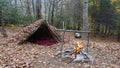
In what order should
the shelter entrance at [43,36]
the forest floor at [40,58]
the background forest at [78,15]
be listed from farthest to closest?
the background forest at [78,15] < the shelter entrance at [43,36] < the forest floor at [40,58]

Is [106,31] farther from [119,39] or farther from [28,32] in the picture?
[28,32]

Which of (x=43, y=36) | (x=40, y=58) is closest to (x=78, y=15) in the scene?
(x=43, y=36)

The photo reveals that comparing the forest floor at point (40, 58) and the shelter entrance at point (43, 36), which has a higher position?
the shelter entrance at point (43, 36)

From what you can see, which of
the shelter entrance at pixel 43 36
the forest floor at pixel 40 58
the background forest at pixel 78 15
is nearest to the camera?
the forest floor at pixel 40 58

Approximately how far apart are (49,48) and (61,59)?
2.04 m

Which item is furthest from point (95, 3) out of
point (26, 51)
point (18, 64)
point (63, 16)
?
point (18, 64)

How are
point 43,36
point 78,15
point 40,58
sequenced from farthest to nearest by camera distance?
point 78,15
point 43,36
point 40,58

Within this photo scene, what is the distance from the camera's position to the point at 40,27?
11.2 meters

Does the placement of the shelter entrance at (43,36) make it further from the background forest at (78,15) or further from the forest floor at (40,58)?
the background forest at (78,15)

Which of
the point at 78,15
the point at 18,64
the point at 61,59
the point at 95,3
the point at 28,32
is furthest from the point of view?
the point at 78,15

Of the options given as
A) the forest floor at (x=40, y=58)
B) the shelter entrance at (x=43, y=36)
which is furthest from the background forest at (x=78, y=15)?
the forest floor at (x=40, y=58)

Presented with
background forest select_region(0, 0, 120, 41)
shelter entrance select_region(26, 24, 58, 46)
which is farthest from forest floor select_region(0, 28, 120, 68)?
background forest select_region(0, 0, 120, 41)

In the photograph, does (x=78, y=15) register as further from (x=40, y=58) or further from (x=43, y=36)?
(x=40, y=58)

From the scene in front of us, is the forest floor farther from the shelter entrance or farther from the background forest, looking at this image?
the background forest
